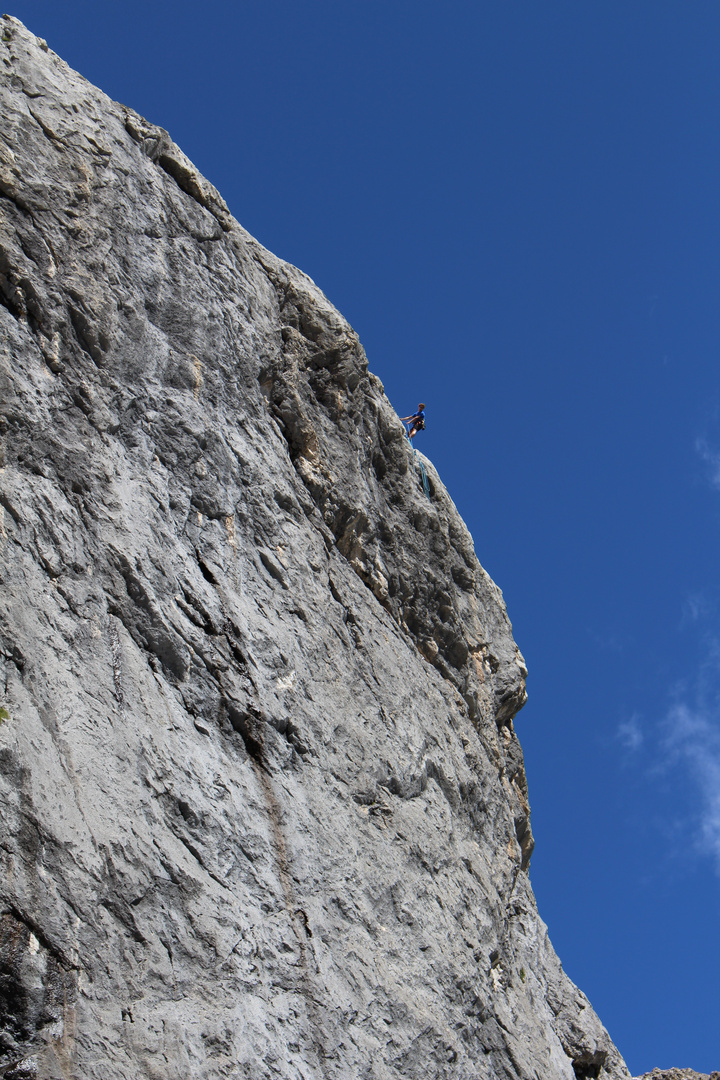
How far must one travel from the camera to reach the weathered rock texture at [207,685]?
10320 mm

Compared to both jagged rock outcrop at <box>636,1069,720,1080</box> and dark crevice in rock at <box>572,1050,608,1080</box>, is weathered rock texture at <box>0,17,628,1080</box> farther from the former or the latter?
jagged rock outcrop at <box>636,1069,720,1080</box>

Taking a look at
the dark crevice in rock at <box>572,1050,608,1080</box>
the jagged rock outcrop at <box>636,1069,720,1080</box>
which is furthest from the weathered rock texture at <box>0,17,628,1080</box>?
the jagged rock outcrop at <box>636,1069,720,1080</box>

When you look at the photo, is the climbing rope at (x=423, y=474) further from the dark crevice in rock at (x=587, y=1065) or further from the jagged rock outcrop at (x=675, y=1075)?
the jagged rock outcrop at (x=675, y=1075)

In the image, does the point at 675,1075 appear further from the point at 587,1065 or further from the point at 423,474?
the point at 423,474

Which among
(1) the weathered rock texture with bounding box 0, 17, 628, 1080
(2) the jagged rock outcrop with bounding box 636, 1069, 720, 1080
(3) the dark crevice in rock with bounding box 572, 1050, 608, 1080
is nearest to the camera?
(1) the weathered rock texture with bounding box 0, 17, 628, 1080

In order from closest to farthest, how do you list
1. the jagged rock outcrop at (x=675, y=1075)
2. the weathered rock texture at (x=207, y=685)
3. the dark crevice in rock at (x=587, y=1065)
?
the weathered rock texture at (x=207, y=685) < the dark crevice in rock at (x=587, y=1065) < the jagged rock outcrop at (x=675, y=1075)

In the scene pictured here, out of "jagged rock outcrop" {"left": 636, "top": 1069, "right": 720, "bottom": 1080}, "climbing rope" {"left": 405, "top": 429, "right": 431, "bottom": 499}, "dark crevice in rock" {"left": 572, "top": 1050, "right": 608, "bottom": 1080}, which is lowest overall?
"dark crevice in rock" {"left": 572, "top": 1050, "right": 608, "bottom": 1080}

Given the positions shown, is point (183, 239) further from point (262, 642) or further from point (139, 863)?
point (139, 863)

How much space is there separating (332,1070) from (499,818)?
10442 millimetres

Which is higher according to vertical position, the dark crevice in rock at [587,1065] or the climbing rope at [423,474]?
the climbing rope at [423,474]

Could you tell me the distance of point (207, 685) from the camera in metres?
13.2

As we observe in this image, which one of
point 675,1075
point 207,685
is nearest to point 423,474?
point 207,685

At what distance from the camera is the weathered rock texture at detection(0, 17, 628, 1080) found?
1032 cm

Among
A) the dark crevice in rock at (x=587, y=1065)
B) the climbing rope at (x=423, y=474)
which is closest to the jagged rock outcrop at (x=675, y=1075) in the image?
the dark crevice in rock at (x=587, y=1065)
